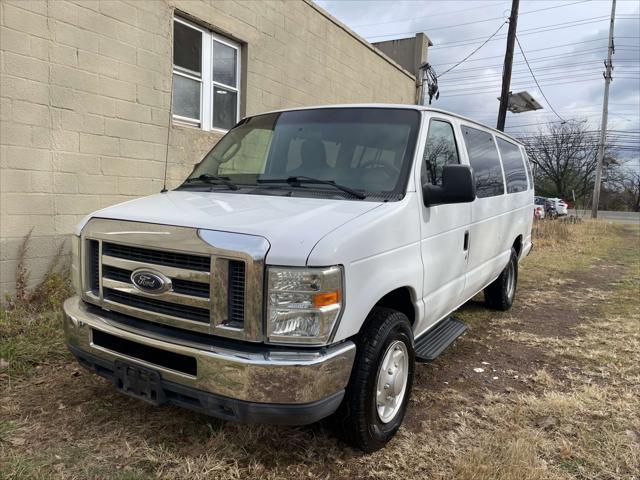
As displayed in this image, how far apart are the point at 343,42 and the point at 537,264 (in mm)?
6153

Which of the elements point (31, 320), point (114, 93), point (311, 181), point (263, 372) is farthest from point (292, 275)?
point (114, 93)

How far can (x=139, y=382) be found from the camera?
8.58 ft

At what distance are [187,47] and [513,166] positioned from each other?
15.4ft

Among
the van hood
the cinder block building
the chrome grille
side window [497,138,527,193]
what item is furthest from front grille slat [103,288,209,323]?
side window [497,138,527,193]

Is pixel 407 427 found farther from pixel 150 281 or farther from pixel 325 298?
pixel 150 281

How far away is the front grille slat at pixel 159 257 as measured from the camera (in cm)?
244

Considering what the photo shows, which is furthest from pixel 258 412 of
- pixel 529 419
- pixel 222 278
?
pixel 529 419

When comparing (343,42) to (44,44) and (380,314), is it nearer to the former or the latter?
→ (44,44)

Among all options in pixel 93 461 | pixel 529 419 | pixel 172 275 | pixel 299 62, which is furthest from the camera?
pixel 299 62

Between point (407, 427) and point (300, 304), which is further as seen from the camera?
point (407, 427)

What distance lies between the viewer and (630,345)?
194 inches

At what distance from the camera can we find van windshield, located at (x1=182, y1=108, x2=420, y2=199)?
324 cm

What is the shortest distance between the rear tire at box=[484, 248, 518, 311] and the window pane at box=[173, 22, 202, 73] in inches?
198

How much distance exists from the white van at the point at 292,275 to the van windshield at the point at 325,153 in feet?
0.04
